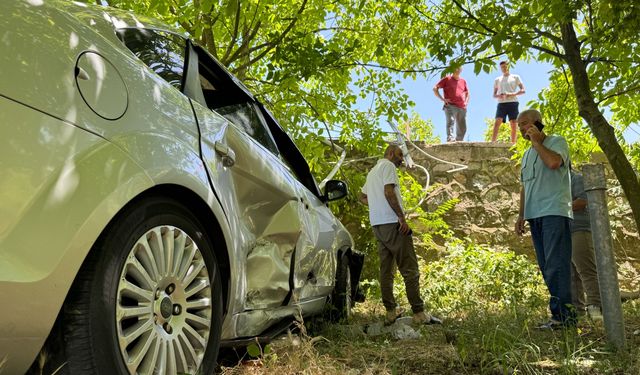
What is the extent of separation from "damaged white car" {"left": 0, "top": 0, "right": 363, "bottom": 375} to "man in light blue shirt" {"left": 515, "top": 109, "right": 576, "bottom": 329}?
2202mm

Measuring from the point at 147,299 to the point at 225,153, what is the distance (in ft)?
2.70

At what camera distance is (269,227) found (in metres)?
2.72

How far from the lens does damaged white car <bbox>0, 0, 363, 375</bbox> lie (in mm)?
1323

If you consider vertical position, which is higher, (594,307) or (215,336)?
(215,336)

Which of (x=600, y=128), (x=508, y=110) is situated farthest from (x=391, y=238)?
(x=508, y=110)

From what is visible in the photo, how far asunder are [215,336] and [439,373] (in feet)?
3.85

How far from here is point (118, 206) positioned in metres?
1.53

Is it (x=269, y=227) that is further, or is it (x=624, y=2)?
→ (x=624, y=2)

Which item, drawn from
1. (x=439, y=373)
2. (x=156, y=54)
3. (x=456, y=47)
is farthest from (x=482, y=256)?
(x=156, y=54)

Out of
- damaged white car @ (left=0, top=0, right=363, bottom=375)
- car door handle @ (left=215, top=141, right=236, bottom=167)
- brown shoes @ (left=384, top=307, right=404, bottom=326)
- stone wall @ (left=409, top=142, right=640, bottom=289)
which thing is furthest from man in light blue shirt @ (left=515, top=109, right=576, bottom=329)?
stone wall @ (left=409, top=142, right=640, bottom=289)

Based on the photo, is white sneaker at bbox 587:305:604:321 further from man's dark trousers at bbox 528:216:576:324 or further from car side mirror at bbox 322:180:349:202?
car side mirror at bbox 322:180:349:202

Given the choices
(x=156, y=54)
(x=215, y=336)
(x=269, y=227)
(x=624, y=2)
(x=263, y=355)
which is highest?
(x=624, y=2)

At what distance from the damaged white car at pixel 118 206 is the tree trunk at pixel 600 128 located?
2.57 m

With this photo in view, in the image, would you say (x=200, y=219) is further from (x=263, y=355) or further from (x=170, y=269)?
(x=263, y=355)
